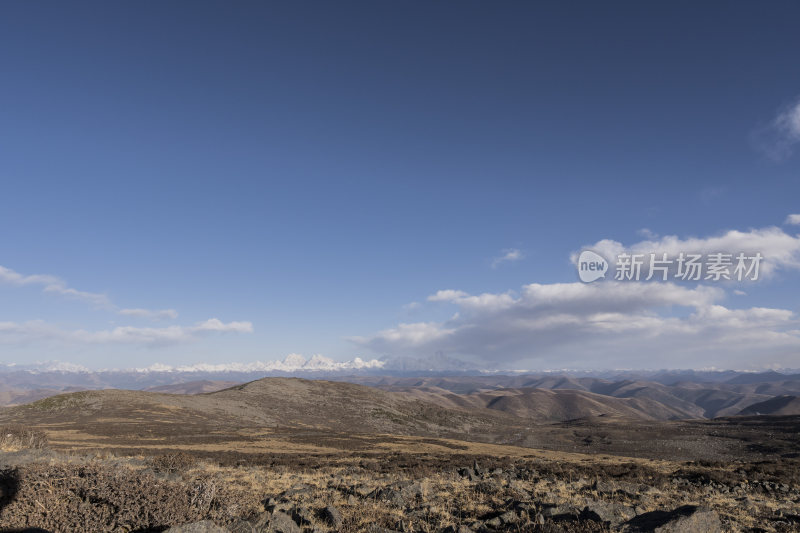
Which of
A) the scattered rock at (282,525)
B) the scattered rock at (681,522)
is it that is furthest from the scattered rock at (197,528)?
the scattered rock at (681,522)

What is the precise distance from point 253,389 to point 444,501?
12466cm

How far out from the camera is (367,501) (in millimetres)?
14969

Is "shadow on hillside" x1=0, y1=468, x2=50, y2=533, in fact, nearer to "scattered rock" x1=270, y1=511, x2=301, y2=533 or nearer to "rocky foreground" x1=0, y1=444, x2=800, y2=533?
"rocky foreground" x1=0, y1=444, x2=800, y2=533

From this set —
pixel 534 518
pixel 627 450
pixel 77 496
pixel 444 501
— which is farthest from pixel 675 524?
pixel 627 450

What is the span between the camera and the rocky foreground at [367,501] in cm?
854

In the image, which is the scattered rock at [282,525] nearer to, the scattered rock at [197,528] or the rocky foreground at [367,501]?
the rocky foreground at [367,501]

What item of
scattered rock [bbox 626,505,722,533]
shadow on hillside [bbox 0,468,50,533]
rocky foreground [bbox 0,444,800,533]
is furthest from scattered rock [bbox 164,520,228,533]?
scattered rock [bbox 626,505,722,533]

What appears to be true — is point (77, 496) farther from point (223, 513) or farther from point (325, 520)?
point (325, 520)

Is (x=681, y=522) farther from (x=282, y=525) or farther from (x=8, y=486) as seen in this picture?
(x=8, y=486)

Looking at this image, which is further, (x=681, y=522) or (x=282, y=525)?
(x=282, y=525)

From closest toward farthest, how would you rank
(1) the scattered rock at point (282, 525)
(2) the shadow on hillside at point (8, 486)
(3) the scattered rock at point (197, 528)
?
1. (3) the scattered rock at point (197, 528)
2. (2) the shadow on hillside at point (8, 486)
3. (1) the scattered rock at point (282, 525)

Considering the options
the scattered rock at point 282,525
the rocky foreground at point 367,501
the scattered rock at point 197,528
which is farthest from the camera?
the scattered rock at point 282,525

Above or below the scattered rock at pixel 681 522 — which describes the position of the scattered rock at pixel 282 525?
below

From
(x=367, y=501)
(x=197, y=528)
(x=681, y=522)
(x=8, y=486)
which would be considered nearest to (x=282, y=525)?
(x=197, y=528)
